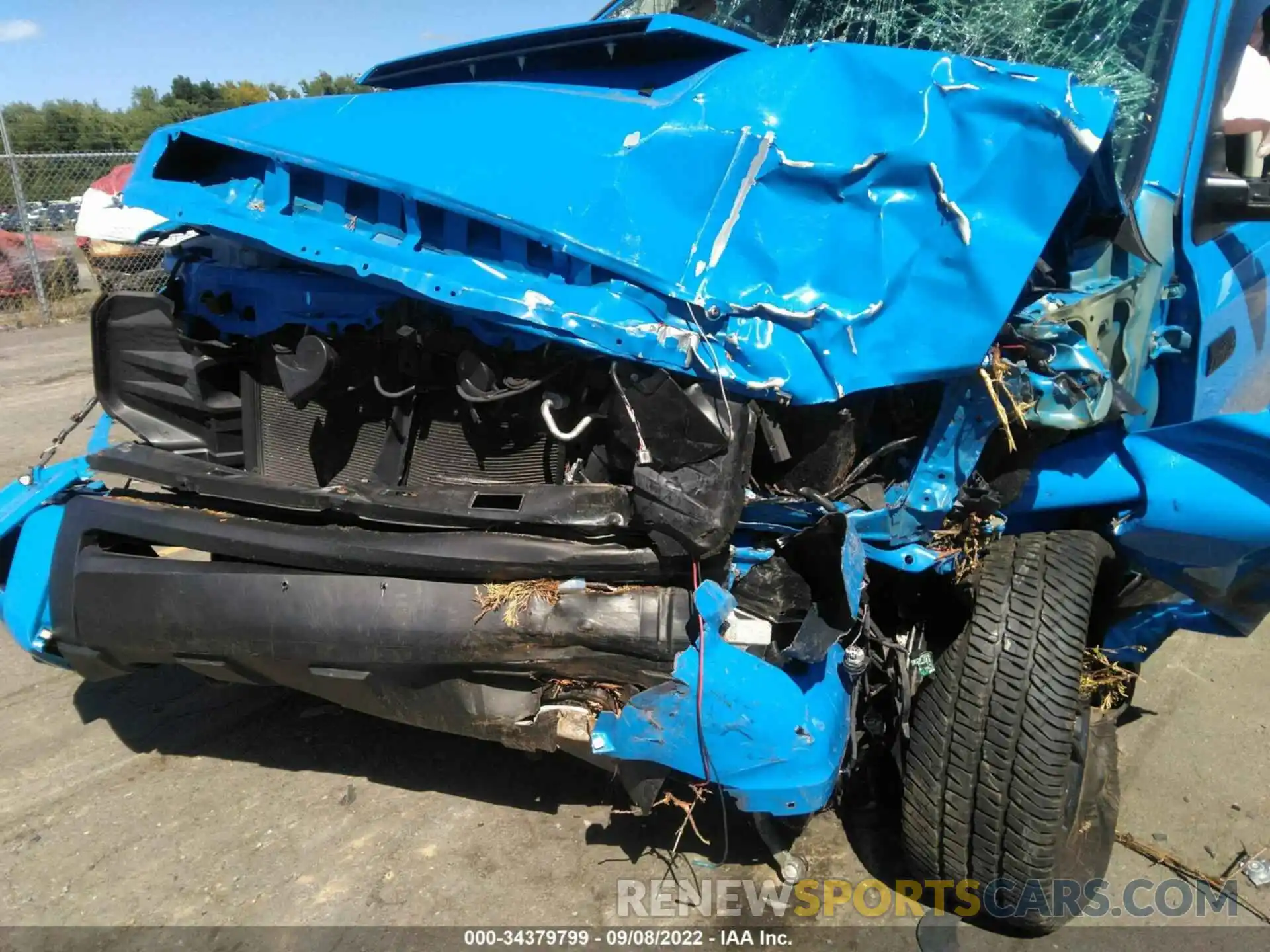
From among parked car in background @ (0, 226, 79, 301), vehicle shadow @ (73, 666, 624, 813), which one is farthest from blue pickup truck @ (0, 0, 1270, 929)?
parked car in background @ (0, 226, 79, 301)

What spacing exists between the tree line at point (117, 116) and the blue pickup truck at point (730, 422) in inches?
449

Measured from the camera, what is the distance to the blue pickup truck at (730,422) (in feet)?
7.07

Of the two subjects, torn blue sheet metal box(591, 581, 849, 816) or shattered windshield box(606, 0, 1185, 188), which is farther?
shattered windshield box(606, 0, 1185, 188)

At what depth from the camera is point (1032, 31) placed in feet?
9.59

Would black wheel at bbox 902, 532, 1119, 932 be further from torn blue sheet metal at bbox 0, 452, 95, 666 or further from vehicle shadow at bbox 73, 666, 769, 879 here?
torn blue sheet metal at bbox 0, 452, 95, 666

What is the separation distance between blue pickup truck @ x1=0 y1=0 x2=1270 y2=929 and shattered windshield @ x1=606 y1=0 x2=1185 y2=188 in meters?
0.02

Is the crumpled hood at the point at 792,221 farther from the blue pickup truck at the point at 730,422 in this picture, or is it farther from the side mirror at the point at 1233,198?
the side mirror at the point at 1233,198

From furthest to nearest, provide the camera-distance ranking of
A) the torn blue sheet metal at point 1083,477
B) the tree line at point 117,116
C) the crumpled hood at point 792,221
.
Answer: the tree line at point 117,116 → the torn blue sheet metal at point 1083,477 → the crumpled hood at point 792,221

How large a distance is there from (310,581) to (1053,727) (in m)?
1.84

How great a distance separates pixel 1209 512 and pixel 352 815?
244cm

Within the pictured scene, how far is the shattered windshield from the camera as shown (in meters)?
2.74

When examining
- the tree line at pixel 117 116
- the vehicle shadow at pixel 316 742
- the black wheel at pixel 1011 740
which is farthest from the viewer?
the tree line at pixel 117 116

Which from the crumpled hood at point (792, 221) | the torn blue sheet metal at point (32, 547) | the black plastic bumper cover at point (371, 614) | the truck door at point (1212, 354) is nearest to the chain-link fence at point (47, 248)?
the torn blue sheet metal at point (32, 547)

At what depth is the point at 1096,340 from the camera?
239cm
